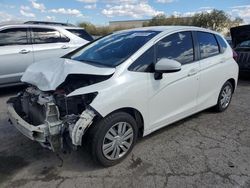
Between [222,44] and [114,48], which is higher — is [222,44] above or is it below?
below

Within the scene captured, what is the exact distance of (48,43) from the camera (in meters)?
7.02

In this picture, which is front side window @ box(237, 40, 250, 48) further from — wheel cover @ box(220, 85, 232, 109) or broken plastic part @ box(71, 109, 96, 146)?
broken plastic part @ box(71, 109, 96, 146)

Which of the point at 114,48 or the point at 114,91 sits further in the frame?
the point at 114,48

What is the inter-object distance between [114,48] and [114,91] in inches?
38.4

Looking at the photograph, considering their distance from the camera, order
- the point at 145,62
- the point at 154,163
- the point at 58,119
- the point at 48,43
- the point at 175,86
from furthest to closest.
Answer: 1. the point at 48,43
2. the point at 175,86
3. the point at 145,62
4. the point at 154,163
5. the point at 58,119

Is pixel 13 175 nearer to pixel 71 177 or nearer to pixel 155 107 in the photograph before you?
pixel 71 177

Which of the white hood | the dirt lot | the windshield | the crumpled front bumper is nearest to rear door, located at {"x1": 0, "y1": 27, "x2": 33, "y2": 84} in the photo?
the dirt lot

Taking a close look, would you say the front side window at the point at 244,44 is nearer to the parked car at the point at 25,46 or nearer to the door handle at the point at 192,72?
the parked car at the point at 25,46

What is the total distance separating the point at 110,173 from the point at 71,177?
448 millimetres

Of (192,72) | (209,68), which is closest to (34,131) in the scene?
(192,72)

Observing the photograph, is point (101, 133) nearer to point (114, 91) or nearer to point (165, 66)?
point (114, 91)

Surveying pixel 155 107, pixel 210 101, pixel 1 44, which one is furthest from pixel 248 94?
pixel 1 44

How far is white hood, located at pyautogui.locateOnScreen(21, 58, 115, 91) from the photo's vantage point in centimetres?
326

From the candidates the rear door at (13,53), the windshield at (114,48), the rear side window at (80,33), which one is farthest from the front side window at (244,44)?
the rear door at (13,53)
